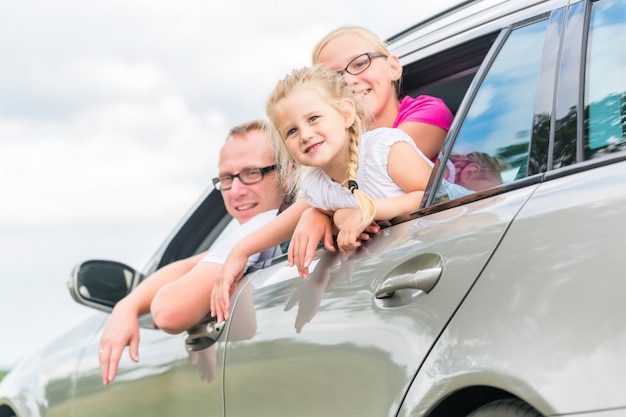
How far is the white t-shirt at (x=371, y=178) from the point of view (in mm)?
2885

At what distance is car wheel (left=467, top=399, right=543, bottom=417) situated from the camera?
6.57ft

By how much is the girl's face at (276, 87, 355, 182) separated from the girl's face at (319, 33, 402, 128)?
18 centimetres

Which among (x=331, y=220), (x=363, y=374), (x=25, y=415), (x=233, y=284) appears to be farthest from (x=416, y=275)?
(x=25, y=415)

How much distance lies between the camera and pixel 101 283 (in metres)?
4.48

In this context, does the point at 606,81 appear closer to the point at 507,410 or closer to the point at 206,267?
the point at 507,410

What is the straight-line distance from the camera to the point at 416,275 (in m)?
2.35

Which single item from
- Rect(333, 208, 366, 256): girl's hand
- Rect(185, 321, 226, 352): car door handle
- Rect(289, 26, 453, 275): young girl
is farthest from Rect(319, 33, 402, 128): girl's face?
Rect(185, 321, 226, 352): car door handle

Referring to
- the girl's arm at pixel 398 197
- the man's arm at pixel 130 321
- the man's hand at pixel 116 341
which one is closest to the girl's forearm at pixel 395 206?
the girl's arm at pixel 398 197

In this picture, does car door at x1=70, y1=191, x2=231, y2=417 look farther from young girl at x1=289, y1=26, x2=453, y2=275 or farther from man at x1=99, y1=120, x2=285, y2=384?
young girl at x1=289, y1=26, x2=453, y2=275

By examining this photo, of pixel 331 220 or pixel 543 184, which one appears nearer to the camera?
pixel 543 184

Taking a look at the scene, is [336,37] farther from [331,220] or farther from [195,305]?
[195,305]

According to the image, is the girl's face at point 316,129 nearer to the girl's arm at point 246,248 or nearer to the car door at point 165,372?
the girl's arm at point 246,248

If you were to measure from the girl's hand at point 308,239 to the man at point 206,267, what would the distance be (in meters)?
0.64

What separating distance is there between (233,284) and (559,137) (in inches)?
55.8
